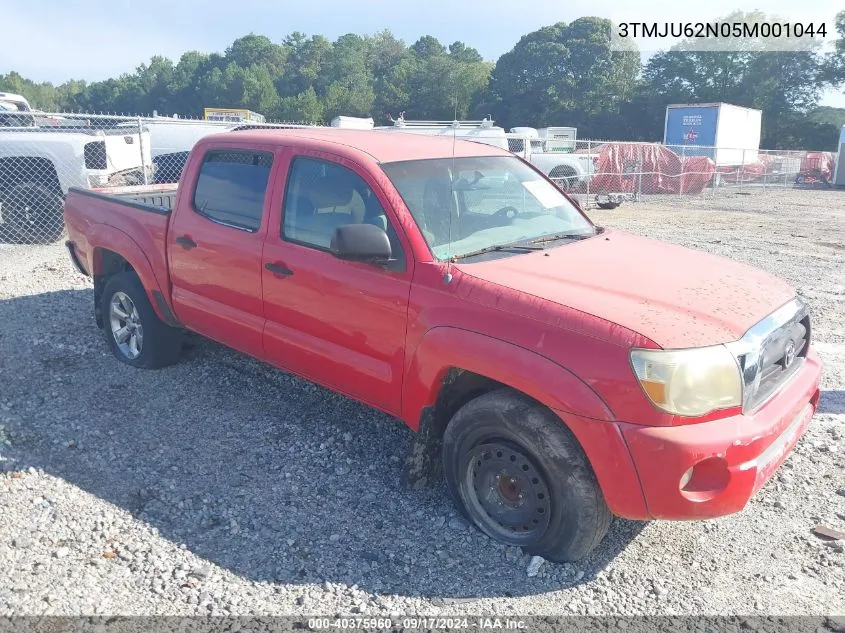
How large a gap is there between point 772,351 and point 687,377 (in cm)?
69

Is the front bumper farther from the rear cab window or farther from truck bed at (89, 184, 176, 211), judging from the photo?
truck bed at (89, 184, 176, 211)

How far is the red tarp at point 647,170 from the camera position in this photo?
776 inches

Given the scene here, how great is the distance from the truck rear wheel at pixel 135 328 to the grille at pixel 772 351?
394 cm

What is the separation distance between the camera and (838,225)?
15.3m

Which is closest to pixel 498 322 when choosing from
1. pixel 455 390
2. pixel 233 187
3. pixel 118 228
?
pixel 455 390

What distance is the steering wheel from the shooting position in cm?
395

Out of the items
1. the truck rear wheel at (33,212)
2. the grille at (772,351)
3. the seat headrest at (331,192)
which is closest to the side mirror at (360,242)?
the seat headrest at (331,192)

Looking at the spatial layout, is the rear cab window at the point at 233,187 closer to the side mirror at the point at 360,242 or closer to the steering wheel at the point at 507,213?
the side mirror at the point at 360,242

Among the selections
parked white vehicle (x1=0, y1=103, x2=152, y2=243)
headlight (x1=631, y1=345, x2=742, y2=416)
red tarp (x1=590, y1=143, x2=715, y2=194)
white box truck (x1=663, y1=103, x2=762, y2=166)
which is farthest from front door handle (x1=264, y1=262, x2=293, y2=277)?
white box truck (x1=663, y1=103, x2=762, y2=166)

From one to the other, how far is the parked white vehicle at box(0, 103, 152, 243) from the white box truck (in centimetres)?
2291

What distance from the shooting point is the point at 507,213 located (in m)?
4.02

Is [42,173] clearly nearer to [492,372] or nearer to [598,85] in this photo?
[492,372]

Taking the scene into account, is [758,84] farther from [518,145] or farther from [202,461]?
[202,461]

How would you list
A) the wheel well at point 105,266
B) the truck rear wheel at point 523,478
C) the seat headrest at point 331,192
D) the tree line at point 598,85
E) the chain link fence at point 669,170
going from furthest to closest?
the tree line at point 598,85, the chain link fence at point 669,170, the wheel well at point 105,266, the seat headrest at point 331,192, the truck rear wheel at point 523,478
